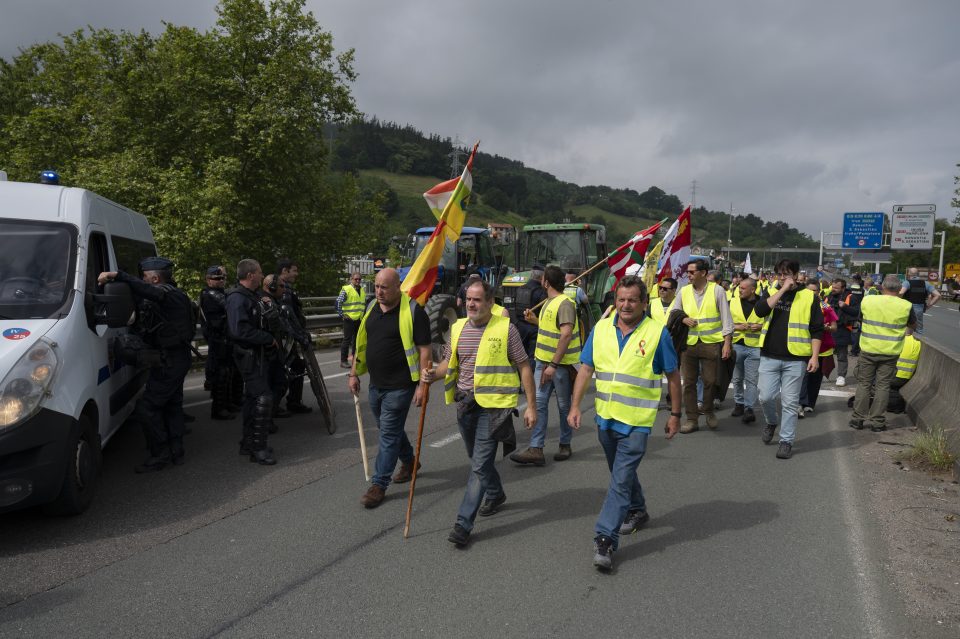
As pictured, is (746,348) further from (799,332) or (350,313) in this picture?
(350,313)

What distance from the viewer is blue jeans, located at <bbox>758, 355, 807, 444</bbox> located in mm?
6609

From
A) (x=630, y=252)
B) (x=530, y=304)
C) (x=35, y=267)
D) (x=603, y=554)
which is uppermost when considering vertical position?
(x=630, y=252)

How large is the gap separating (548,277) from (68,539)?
4371mm

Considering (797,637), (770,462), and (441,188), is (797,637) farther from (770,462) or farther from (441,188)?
(441,188)

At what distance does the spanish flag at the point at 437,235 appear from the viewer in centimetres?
536

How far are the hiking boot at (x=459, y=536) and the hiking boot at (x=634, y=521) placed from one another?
44.0 inches

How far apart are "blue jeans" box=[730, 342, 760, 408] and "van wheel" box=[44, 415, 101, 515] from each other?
6.99m

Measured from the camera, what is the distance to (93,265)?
520 cm

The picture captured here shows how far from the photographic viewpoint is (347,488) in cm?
537

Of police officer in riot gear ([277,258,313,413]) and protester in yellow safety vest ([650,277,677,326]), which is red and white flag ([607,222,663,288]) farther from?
police officer in riot gear ([277,258,313,413])

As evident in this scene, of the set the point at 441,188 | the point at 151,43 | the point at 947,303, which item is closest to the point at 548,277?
the point at 441,188

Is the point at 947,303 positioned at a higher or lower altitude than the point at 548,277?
lower

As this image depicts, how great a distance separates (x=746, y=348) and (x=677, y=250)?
1.68m

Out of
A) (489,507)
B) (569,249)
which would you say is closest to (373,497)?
(489,507)
